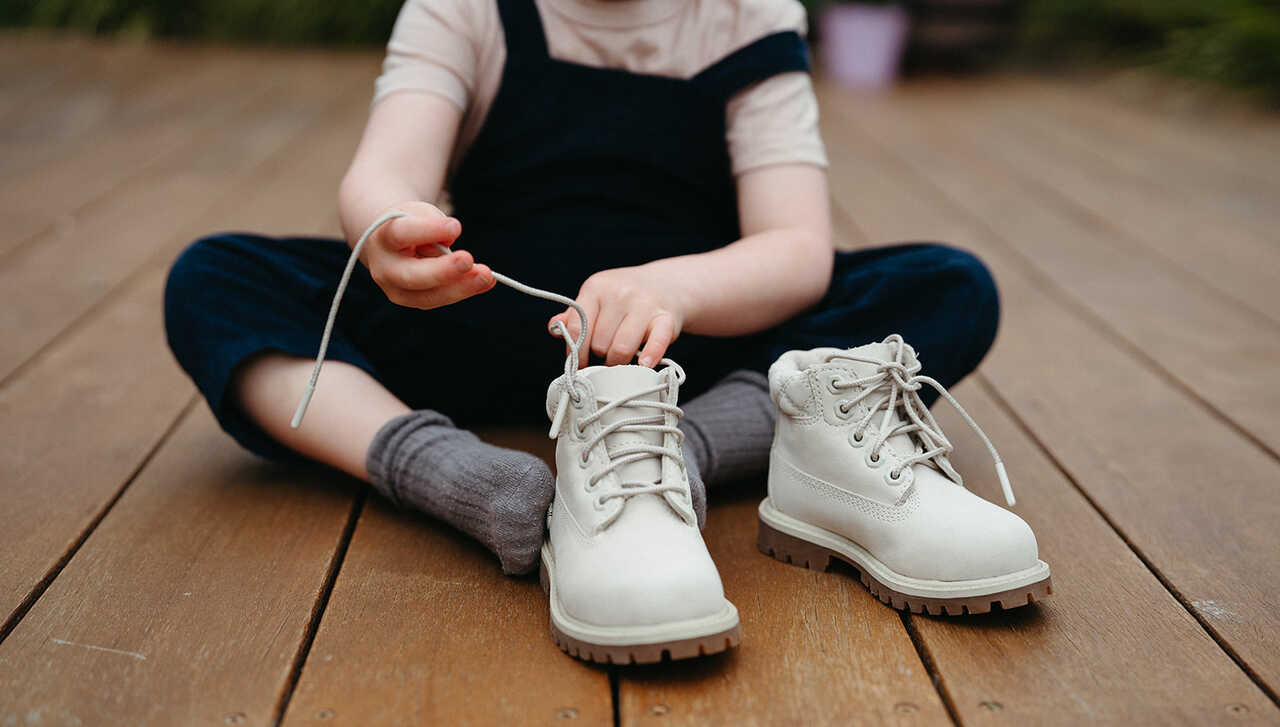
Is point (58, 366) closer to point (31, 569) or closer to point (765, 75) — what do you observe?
point (31, 569)

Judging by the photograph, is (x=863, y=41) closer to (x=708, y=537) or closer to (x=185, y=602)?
(x=708, y=537)

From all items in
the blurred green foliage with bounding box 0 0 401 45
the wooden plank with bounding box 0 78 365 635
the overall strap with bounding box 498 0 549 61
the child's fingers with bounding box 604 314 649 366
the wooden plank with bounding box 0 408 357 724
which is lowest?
the blurred green foliage with bounding box 0 0 401 45

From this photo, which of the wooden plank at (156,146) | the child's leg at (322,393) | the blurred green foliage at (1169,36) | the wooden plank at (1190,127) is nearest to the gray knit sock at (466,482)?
the child's leg at (322,393)

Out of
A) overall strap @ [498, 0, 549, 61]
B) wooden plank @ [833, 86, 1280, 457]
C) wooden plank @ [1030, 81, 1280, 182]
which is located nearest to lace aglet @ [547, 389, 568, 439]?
overall strap @ [498, 0, 549, 61]

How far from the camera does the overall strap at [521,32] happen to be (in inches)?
45.2

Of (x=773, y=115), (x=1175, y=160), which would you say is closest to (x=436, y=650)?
(x=773, y=115)

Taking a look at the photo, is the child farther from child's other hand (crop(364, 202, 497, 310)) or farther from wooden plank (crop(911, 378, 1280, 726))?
wooden plank (crop(911, 378, 1280, 726))

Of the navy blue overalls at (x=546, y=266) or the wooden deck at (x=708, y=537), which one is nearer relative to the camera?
the wooden deck at (x=708, y=537)

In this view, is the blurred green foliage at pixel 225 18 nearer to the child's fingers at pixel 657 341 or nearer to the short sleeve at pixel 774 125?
the short sleeve at pixel 774 125

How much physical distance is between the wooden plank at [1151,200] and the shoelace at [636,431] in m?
1.13

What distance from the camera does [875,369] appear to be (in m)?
0.88

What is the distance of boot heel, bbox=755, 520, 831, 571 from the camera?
0.89 meters

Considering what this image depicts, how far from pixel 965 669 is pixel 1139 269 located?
1.27m

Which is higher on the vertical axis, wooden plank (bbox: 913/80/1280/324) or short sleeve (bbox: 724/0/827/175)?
short sleeve (bbox: 724/0/827/175)
